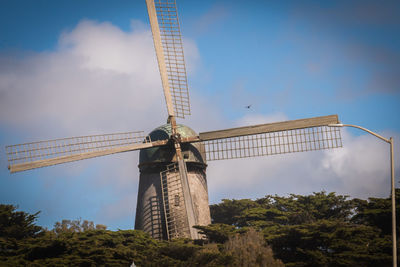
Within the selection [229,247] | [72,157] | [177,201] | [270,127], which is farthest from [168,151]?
[229,247]

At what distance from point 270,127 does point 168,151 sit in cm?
629

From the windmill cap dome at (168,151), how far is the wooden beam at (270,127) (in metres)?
→ 1.22

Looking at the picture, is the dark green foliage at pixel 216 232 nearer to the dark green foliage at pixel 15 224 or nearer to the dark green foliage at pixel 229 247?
the dark green foliage at pixel 229 247

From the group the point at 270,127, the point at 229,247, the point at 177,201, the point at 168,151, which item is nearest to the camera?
the point at 229,247

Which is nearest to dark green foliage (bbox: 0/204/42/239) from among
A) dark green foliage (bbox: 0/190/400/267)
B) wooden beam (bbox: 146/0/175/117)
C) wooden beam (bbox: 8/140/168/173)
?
dark green foliage (bbox: 0/190/400/267)

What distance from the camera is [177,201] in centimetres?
3072

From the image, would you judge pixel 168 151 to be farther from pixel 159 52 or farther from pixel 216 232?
pixel 159 52

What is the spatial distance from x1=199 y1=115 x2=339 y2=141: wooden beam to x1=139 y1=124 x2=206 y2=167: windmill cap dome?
1221 millimetres

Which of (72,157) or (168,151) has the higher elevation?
(168,151)

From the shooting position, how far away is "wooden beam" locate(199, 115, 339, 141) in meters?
30.3

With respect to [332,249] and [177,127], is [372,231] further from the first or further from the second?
[177,127]

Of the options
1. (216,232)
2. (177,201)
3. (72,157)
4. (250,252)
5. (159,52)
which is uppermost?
(159,52)

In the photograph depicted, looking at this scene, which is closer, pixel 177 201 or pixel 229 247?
pixel 229 247

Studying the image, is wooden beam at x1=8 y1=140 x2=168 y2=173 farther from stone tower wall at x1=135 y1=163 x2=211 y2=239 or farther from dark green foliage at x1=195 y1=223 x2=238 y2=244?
dark green foliage at x1=195 y1=223 x2=238 y2=244
